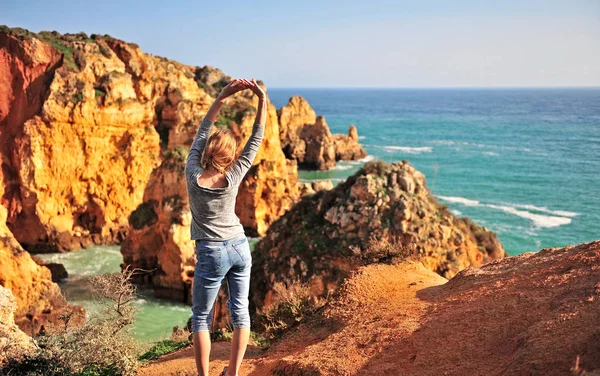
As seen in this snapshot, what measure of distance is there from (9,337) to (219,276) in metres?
4.47

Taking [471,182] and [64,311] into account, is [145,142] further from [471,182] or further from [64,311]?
[471,182]

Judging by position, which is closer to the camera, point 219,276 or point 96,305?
point 219,276

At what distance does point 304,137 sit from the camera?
201ft

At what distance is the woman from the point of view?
4422 mm

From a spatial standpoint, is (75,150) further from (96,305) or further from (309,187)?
(96,305)

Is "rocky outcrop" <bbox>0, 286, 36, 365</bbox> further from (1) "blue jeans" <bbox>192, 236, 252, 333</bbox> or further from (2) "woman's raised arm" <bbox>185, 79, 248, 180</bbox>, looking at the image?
(2) "woman's raised arm" <bbox>185, 79, 248, 180</bbox>

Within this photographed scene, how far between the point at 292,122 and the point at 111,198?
32.5 m

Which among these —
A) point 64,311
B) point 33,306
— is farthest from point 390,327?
point 33,306

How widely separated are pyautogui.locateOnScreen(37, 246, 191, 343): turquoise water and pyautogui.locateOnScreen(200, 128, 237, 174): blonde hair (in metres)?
11.3

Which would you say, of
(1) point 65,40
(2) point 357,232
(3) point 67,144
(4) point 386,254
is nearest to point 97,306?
(2) point 357,232

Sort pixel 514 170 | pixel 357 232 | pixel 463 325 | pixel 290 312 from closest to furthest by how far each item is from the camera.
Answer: pixel 463 325 → pixel 290 312 → pixel 357 232 → pixel 514 170

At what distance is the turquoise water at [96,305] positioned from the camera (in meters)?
19.0

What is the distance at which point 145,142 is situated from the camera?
32.5m

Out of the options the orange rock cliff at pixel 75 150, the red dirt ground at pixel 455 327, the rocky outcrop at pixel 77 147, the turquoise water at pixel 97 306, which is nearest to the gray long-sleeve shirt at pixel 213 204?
the red dirt ground at pixel 455 327
